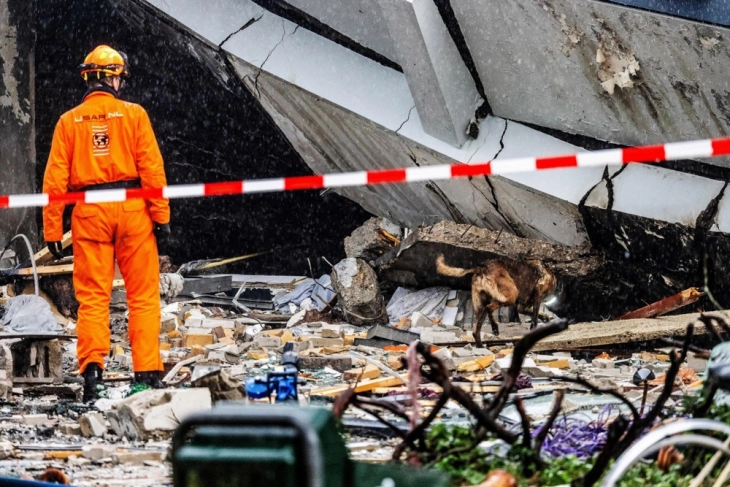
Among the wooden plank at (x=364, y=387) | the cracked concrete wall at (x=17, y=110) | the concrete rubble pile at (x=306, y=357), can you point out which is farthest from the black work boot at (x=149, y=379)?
the cracked concrete wall at (x=17, y=110)

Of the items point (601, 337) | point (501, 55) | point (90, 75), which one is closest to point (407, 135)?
point (501, 55)

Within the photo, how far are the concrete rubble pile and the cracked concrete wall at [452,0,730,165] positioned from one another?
4.71ft

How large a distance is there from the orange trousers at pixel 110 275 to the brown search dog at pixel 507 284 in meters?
3.26

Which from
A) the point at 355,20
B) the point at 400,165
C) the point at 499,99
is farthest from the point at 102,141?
the point at 400,165

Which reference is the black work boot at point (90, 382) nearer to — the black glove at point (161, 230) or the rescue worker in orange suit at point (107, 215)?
the rescue worker in orange suit at point (107, 215)

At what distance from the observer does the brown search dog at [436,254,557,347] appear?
7.87 metres

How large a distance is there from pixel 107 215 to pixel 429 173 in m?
1.90

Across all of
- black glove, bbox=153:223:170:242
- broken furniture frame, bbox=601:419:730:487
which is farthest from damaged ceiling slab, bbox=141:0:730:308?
broken furniture frame, bbox=601:419:730:487

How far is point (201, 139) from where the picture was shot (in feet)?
35.6

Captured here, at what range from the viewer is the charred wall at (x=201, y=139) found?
10.3 m

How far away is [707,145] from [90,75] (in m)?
3.46

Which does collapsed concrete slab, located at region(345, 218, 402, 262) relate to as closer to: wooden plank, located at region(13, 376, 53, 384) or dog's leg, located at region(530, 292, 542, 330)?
dog's leg, located at region(530, 292, 542, 330)

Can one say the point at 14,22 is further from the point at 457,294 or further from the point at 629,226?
the point at 629,226

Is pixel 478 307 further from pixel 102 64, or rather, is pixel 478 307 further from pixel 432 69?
pixel 102 64
